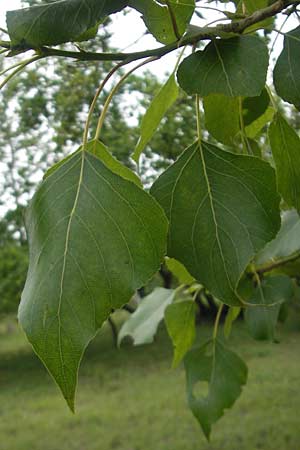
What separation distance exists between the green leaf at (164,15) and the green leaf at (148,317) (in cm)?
75

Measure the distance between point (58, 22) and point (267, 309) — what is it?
578 mm

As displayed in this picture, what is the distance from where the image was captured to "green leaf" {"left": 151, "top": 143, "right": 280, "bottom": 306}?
0.39m

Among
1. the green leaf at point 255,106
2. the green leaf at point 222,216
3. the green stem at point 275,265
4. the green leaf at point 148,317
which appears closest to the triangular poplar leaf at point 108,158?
the green leaf at point 222,216

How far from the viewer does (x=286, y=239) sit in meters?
0.80

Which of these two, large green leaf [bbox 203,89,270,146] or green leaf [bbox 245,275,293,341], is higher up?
large green leaf [bbox 203,89,270,146]

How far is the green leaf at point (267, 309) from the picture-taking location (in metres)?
0.83

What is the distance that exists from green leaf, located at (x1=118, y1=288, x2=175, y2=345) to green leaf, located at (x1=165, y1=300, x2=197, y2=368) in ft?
0.80

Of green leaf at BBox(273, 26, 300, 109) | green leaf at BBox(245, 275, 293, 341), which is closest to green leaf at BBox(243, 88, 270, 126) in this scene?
green leaf at BBox(273, 26, 300, 109)

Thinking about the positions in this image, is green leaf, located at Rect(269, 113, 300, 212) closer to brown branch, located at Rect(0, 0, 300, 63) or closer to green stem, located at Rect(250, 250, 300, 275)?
brown branch, located at Rect(0, 0, 300, 63)

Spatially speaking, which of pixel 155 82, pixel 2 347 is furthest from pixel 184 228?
pixel 2 347

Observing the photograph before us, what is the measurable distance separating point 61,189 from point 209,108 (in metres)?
0.20

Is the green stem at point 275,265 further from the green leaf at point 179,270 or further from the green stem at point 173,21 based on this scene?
the green stem at point 173,21

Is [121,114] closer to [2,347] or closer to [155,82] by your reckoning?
[155,82]

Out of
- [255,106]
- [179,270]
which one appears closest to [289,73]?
[255,106]
